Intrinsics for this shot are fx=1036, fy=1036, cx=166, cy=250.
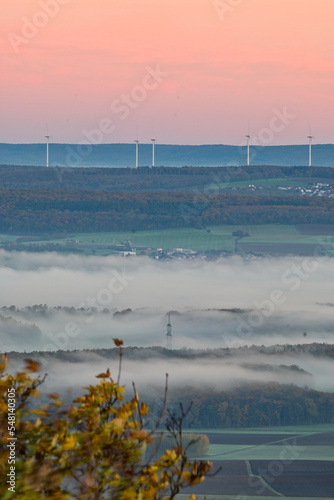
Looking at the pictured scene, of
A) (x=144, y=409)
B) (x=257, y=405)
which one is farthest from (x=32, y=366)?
(x=257, y=405)

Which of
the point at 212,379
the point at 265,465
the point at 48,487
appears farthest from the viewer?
the point at 212,379

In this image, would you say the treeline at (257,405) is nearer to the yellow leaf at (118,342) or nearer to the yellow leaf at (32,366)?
the yellow leaf at (118,342)

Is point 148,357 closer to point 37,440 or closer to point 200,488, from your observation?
point 200,488

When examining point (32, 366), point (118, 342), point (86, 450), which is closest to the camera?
point (86, 450)

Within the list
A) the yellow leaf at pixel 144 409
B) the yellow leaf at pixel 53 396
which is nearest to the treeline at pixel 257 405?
the yellow leaf at pixel 53 396

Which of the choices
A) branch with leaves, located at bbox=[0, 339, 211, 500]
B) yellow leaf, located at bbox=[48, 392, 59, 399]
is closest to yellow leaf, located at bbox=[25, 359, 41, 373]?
branch with leaves, located at bbox=[0, 339, 211, 500]

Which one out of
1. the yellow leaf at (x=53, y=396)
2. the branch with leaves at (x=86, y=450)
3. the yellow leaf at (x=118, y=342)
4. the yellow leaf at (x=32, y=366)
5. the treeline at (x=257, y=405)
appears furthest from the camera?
the treeline at (x=257, y=405)

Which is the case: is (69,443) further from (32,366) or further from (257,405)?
(257,405)

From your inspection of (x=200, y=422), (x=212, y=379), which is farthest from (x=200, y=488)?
(x=212, y=379)
